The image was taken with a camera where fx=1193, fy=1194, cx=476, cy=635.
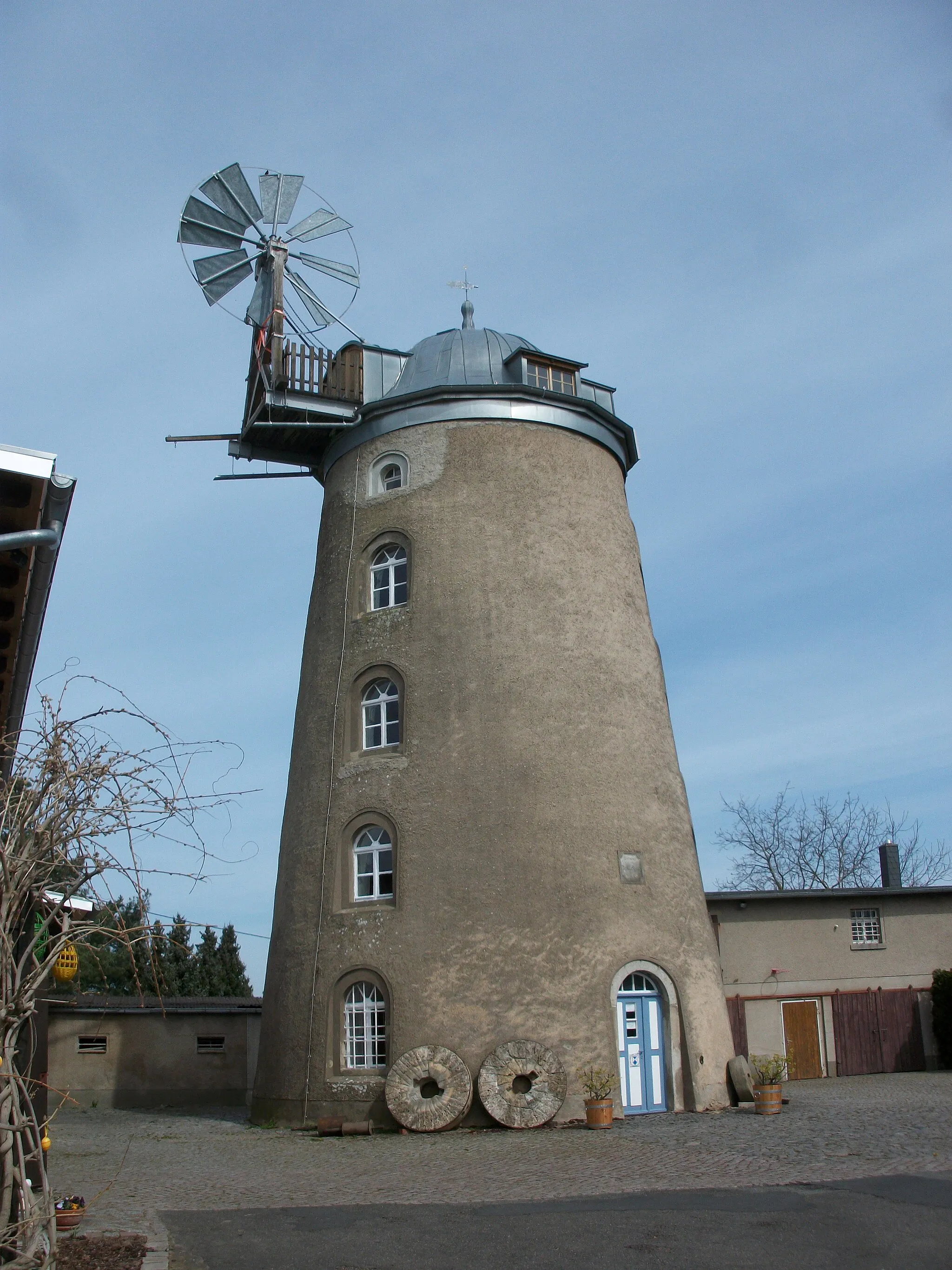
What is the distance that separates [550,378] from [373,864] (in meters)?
10.3

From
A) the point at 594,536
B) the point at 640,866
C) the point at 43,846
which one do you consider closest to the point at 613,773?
the point at 640,866

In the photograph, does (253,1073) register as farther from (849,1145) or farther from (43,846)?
(43,846)

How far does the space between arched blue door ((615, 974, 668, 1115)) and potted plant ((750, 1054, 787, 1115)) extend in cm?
151

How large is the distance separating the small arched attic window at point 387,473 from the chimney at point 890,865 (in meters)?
20.0

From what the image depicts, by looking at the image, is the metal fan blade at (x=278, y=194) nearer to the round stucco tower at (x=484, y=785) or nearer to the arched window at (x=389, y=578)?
the round stucco tower at (x=484, y=785)

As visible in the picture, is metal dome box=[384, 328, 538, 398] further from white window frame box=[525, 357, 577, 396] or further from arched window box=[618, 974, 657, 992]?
arched window box=[618, 974, 657, 992]

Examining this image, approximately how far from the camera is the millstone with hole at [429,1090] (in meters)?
18.2

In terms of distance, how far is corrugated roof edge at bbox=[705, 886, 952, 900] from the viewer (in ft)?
93.6

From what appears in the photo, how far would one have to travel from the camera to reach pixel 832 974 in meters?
28.7

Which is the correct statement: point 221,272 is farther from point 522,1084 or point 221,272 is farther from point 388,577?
point 522,1084

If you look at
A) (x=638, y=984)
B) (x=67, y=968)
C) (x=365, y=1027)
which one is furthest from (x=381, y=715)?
(x=67, y=968)

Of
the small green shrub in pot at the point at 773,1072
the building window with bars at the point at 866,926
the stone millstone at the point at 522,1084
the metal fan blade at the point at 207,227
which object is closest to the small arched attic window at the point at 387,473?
the metal fan blade at the point at 207,227

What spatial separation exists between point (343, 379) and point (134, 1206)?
1628 centimetres

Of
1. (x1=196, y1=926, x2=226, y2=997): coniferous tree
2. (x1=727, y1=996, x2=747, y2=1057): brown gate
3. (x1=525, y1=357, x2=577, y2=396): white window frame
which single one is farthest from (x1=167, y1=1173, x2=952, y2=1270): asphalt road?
(x1=196, y1=926, x2=226, y2=997): coniferous tree
